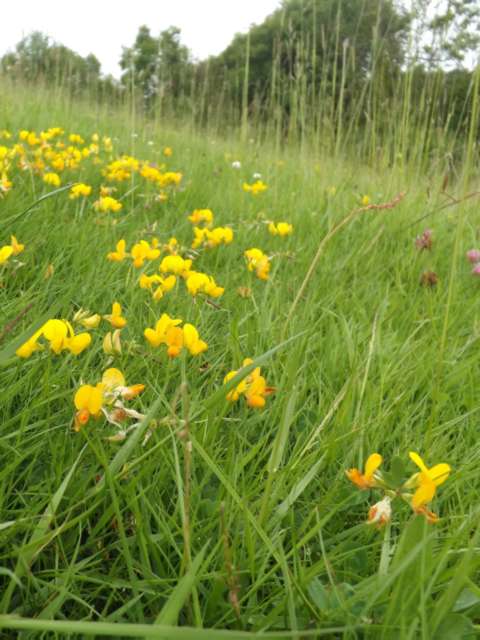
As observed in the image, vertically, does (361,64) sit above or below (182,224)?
above

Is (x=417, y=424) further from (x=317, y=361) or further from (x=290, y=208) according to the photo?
(x=290, y=208)

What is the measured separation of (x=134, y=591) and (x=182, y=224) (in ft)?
5.72

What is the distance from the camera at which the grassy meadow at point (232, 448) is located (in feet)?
2.17

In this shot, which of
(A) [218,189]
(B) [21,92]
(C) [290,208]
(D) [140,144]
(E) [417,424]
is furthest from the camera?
(B) [21,92]

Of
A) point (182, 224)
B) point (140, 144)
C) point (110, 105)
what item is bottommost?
point (182, 224)

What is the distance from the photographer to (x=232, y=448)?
87 cm

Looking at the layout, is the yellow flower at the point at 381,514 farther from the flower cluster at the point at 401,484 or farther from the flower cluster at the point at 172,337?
the flower cluster at the point at 172,337

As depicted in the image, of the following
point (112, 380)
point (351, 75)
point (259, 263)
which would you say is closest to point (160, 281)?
point (259, 263)

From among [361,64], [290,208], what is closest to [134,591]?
[290,208]

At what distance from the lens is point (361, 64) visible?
12.5ft

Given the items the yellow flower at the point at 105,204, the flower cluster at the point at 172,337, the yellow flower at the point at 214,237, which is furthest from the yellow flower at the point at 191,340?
the yellow flower at the point at 105,204

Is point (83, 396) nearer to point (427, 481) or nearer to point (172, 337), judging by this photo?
point (172, 337)

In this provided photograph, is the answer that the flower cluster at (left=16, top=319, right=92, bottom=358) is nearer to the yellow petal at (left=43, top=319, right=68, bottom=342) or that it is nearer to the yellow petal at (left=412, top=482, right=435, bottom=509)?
the yellow petal at (left=43, top=319, right=68, bottom=342)

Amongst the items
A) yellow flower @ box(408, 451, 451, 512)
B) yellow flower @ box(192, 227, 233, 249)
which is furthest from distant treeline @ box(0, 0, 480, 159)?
yellow flower @ box(192, 227, 233, 249)
